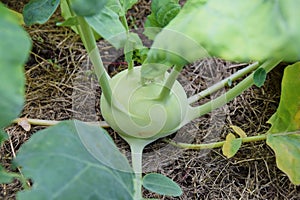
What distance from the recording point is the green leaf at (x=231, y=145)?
3.39 feet

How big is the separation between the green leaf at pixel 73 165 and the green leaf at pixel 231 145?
0.34 metres

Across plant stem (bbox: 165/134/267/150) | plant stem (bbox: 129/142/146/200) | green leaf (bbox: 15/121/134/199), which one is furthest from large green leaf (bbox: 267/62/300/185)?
green leaf (bbox: 15/121/134/199)

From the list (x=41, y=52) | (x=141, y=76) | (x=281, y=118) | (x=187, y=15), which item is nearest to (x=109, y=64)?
(x=41, y=52)

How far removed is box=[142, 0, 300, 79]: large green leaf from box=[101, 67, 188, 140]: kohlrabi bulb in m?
0.36

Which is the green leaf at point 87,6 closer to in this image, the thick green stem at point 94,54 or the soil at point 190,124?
the thick green stem at point 94,54

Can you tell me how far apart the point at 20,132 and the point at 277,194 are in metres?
0.52

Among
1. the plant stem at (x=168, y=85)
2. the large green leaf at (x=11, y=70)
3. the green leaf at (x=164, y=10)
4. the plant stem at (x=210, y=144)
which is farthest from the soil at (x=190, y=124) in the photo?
the large green leaf at (x=11, y=70)

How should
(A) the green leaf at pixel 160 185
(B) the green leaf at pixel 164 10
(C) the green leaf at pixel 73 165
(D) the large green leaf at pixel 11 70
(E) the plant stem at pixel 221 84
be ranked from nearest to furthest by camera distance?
1. (D) the large green leaf at pixel 11 70
2. (C) the green leaf at pixel 73 165
3. (A) the green leaf at pixel 160 185
4. (B) the green leaf at pixel 164 10
5. (E) the plant stem at pixel 221 84

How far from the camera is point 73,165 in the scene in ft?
2.19

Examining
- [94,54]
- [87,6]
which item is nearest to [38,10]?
[94,54]

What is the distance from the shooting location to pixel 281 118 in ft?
3.47

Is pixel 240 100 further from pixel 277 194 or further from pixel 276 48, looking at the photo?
pixel 276 48

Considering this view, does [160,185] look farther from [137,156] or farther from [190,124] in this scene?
[190,124]

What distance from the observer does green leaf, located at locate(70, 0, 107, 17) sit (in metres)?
0.66
